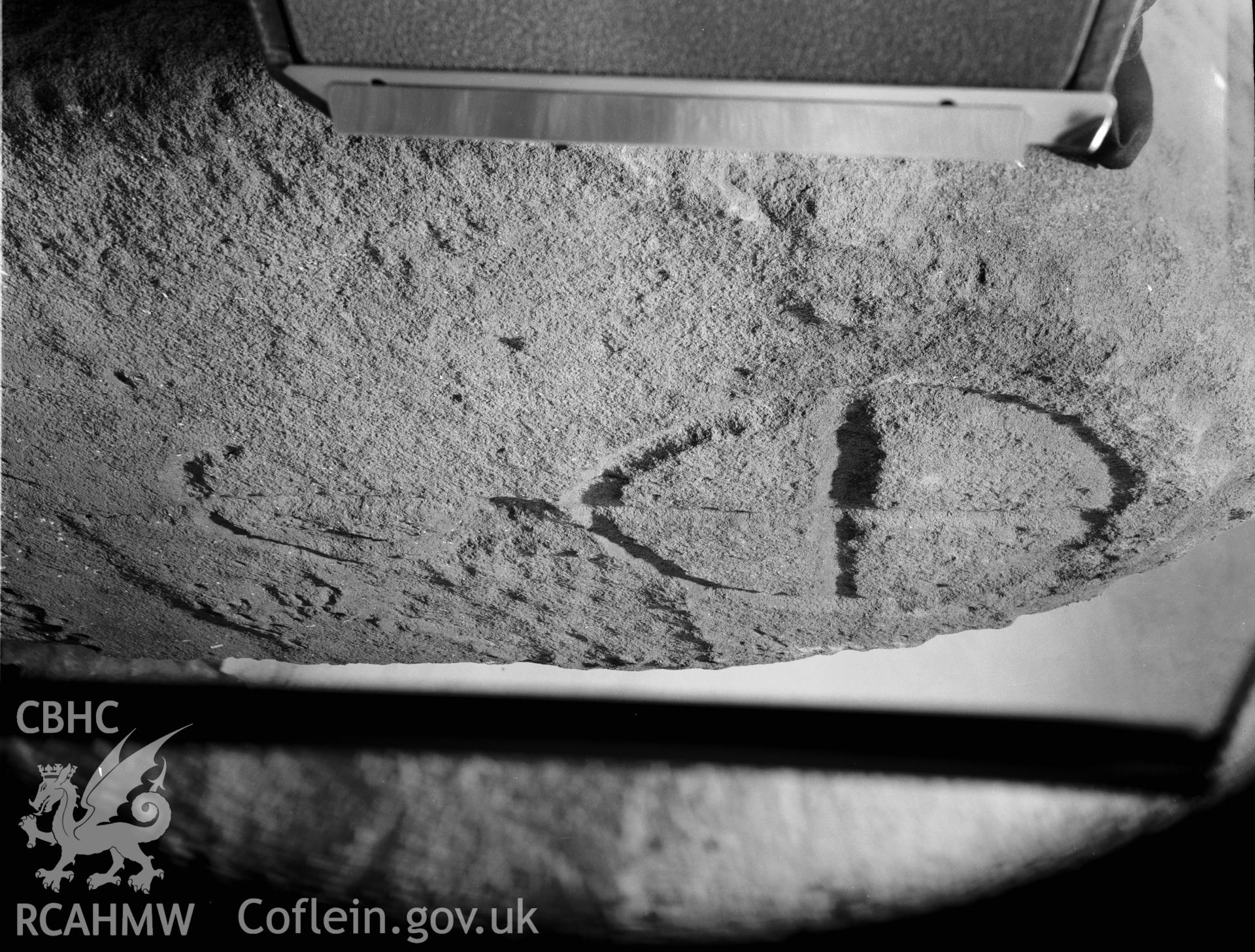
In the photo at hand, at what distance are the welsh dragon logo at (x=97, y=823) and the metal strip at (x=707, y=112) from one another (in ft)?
2.86

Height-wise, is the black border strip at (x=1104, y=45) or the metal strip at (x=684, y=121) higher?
the metal strip at (x=684, y=121)

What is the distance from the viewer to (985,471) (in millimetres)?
806

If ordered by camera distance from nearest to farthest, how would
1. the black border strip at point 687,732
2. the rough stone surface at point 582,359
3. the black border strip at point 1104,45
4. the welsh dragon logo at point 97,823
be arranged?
the black border strip at point 1104,45 → the rough stone surface at point 582,359 → the welsh dragon logo at point 97,823 → the black border strip at point 687,732

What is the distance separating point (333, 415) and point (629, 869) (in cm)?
77

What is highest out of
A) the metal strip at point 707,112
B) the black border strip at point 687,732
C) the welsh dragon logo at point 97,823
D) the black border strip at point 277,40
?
the black border strip at point 687,732

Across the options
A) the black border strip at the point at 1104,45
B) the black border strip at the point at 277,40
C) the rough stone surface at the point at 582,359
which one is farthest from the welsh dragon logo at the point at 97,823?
the black border strip at the point at 1104,45

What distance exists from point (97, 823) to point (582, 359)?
75 centimetres

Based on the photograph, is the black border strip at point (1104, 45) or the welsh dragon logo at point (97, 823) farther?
the welsh dragon logo at point (97, 823)

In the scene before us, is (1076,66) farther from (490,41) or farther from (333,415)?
(333,415)

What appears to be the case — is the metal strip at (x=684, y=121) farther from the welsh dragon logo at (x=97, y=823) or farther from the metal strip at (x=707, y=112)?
the welsh dragon logo at (x=97, y=823)

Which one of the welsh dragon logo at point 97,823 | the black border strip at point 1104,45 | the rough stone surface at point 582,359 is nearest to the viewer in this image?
the black border strip at point 1104,45

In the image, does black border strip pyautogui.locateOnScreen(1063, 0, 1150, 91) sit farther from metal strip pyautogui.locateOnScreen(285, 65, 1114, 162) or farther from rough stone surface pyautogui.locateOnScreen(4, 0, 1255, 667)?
rough stone surface pyautogui.locateOnScreen(4, 0, 1255, 667)

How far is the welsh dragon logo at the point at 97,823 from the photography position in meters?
1.09

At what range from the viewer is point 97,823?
3.59ft
